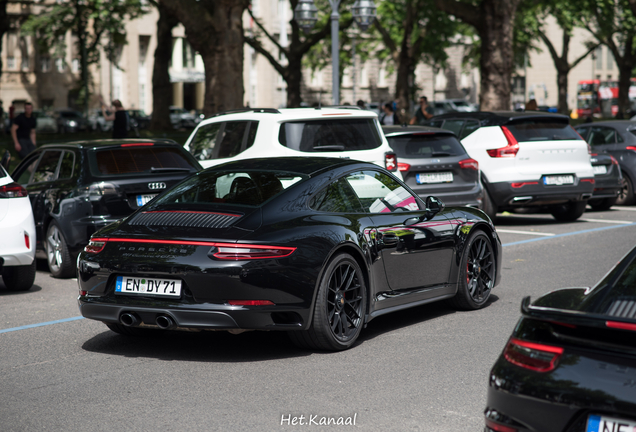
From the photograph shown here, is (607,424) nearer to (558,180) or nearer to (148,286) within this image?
(148,286)

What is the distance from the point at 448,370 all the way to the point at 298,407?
1.20 meters

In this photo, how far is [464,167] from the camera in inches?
524

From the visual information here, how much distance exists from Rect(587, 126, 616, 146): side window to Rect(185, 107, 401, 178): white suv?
24.6ft

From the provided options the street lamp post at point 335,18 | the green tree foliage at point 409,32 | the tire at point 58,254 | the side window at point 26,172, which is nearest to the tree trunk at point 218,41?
the street lamp post at point 335,18

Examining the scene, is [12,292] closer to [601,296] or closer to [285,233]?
[285,233]

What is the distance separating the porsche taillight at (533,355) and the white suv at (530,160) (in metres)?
10.9

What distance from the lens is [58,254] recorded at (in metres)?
10.2

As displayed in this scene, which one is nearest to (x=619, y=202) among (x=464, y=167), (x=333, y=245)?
(x=464, y=167)

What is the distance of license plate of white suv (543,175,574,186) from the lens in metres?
14.0

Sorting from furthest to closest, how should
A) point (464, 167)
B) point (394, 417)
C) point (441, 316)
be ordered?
point (464, 167) < point (441, 316) < point (394, 417)

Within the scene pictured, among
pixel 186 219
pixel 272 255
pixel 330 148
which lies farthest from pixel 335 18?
pixel 272 255

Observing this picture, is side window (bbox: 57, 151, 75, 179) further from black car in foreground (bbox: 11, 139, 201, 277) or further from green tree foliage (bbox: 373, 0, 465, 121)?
green tree foliage (bbox: 373, 0, 465, 121)

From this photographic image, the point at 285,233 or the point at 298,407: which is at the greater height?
the point at 285,233

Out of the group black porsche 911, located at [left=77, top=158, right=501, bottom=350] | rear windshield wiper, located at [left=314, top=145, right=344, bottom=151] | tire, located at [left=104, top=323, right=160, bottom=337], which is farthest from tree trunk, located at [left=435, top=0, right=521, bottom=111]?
tire, located at [left=104, top=323, right=160, bottom=337]
